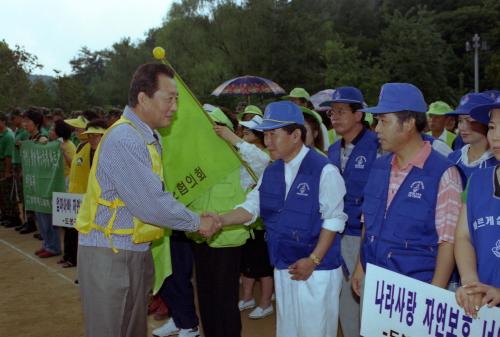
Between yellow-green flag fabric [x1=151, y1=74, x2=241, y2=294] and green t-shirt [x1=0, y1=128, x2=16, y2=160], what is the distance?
7091 mm

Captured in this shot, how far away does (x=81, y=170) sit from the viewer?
707cm

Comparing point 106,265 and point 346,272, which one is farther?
point 346,272

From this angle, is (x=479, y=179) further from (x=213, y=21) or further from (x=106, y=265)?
(x=213, y=21)

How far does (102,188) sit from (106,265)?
0.47 meters

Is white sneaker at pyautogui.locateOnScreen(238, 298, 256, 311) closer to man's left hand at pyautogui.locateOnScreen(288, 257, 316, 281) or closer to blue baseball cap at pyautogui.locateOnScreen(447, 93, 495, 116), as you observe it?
man's left hand at pyautogui.locateOnScreen(288, 257, 316, 281)

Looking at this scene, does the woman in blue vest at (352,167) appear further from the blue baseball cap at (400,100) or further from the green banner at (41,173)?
the green banner at (41,173)

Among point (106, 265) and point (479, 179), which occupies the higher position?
point (479, 179)

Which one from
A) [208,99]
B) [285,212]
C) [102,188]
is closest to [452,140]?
[285,212]

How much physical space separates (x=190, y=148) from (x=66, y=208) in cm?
303

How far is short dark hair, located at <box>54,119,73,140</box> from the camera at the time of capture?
8.02 meters

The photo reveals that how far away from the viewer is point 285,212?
12.0 ft

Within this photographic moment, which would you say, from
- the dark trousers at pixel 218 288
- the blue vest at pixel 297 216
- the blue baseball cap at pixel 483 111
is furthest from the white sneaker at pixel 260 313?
the blue baseball cap at pixel 483 111

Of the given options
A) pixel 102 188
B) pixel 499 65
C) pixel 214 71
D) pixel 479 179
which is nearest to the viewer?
pixel 479 179

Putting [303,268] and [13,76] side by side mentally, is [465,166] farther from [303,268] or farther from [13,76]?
[13,76]
